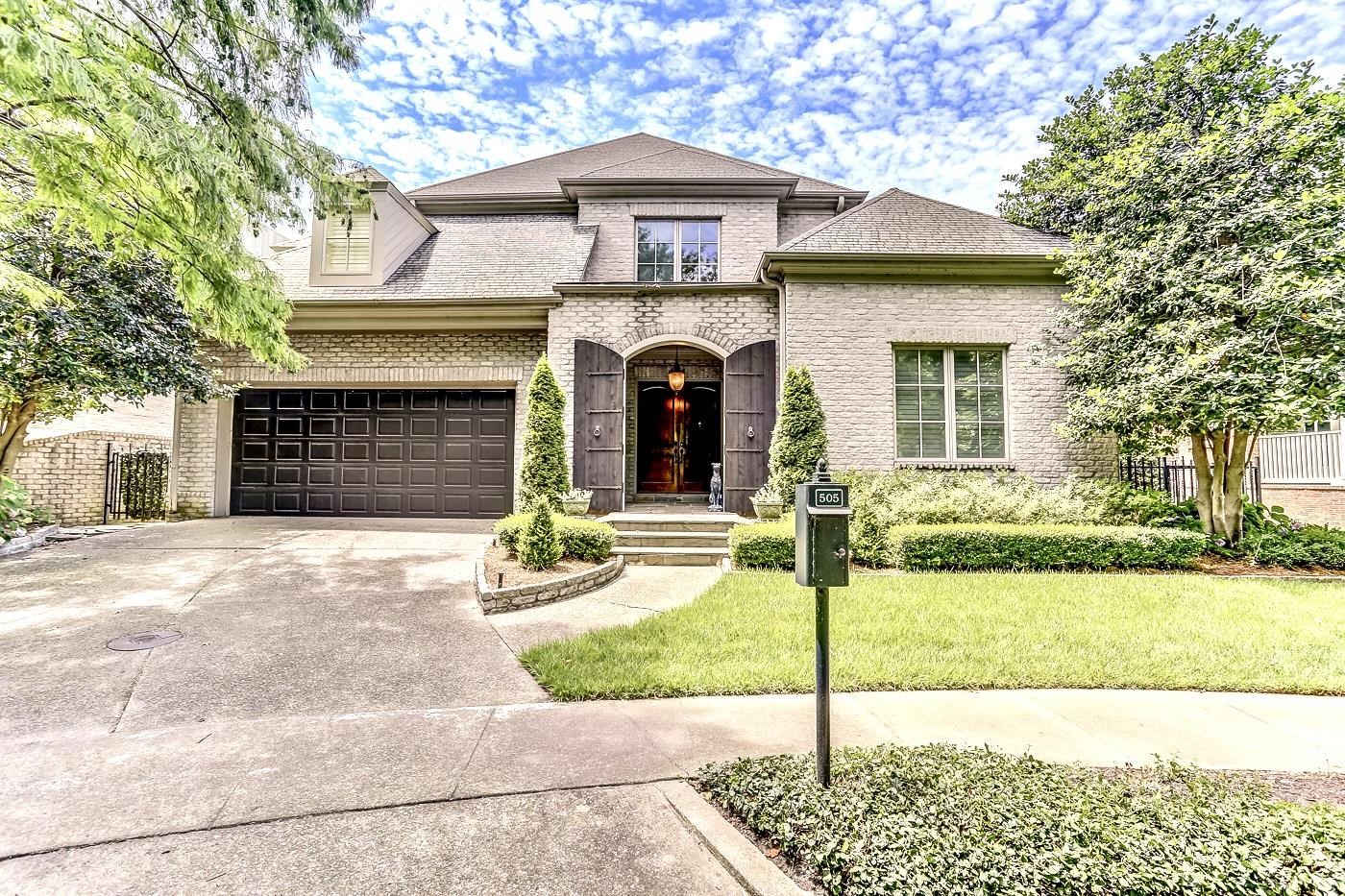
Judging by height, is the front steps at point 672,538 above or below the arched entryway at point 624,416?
below

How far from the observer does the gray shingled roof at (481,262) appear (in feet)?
33.0

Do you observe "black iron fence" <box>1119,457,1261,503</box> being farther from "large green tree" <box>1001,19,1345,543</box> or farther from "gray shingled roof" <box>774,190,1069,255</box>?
"gray shingled roof" <box>774,190,1069,255</box>

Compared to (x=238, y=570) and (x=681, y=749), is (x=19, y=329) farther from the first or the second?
(x=681, y=749)

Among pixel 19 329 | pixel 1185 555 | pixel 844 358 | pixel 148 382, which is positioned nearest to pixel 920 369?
pixel 844 358

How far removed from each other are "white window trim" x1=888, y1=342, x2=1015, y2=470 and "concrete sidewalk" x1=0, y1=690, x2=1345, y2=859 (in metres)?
5.53

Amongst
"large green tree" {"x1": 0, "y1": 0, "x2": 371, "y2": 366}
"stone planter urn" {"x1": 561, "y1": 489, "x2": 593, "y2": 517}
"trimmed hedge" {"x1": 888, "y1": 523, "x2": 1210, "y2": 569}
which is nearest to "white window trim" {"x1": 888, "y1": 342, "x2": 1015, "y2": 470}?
"trimmed hedge" {"x1": 888, "y1": 523, "x2": 1210, "y2": 569}

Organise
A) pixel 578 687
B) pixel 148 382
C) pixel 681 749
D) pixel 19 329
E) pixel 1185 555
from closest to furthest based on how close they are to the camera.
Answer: pixel 681 749 → pixel 578 687 → pixel 19 329 → pixel 1185 555 → pixel 148 382

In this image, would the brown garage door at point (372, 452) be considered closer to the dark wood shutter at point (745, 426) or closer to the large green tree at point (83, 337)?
the large green tree at point (83, 337)


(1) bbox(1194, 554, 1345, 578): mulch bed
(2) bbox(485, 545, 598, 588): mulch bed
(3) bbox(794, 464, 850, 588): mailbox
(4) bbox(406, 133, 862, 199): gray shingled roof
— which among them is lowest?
(1) bbox(1194, 554, 1345, 578): mulch bed

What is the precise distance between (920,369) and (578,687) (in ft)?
25.9

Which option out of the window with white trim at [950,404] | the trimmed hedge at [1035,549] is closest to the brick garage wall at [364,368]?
the window with white trim at [950,404]

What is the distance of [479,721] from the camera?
127 inches

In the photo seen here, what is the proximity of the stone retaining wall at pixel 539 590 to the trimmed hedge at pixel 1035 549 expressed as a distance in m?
3.65

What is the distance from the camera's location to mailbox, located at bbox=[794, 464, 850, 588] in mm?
2406
